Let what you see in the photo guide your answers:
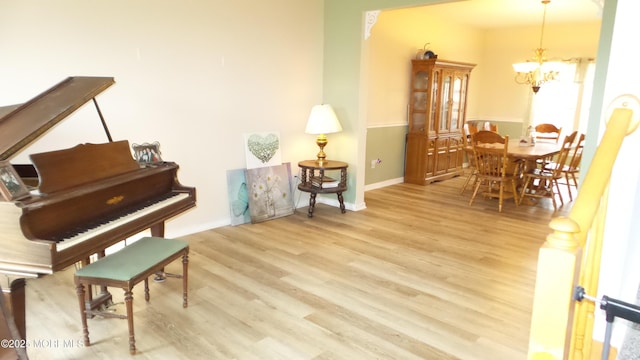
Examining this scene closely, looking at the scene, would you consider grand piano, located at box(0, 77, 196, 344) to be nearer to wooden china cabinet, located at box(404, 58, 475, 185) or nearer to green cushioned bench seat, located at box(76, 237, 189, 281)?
green cushioned bench seat, located at box(76, 237, 189, 281)

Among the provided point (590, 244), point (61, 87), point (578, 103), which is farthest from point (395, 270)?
point (578, 103)

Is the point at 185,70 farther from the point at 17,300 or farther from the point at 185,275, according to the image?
the point at 17,300

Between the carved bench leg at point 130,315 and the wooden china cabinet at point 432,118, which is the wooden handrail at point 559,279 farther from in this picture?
the wooden china cabinet at point 432,118

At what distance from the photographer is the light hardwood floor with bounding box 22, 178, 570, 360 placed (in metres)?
2.39

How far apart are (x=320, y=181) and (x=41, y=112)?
3104 mm

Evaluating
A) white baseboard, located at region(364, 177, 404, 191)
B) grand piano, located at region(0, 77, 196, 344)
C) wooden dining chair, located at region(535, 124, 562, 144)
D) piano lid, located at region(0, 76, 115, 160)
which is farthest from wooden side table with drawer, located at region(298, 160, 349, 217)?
wooden dining chair, located at region(535, 124, 562, 144)

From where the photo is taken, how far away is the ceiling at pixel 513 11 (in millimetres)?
5891

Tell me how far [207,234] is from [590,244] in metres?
3.65

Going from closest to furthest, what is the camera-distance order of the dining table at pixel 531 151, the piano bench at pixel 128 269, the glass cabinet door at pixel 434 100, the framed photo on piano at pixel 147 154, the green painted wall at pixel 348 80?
the piano bench at pixel 128 269 < the framed photo on piano at pixel 147 154 < the green painted wall at pixel 348 80 < the dining table at pixel 531 151 < the glass cabinet door at pixel 434 100

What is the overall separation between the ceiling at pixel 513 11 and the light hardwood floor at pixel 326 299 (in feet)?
10.8

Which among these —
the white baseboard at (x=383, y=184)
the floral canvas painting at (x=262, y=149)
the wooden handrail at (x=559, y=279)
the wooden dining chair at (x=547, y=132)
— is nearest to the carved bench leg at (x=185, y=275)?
the floral canvas painting at (x=262, y=149)

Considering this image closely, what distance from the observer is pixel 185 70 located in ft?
13.1

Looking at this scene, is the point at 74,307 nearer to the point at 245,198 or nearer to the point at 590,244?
the point at 245,198

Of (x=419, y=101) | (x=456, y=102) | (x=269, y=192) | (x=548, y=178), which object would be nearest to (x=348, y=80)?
(x=269, y=192)
